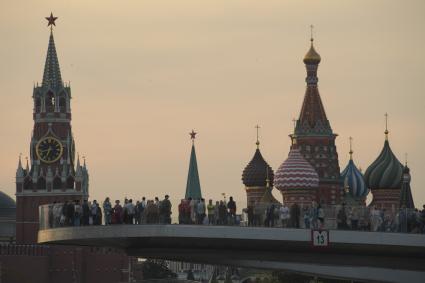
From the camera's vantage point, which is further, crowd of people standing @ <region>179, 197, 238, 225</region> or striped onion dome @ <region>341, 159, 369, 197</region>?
striped onion dome @ <region>341, 159, 369, 197</region>

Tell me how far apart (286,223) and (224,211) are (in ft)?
7.95

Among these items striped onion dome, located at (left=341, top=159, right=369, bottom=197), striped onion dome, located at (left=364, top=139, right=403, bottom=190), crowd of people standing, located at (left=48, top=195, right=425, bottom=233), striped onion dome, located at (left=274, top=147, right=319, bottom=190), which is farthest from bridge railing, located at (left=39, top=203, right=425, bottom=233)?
striped onion dome, located at (left=341, top=159, right=369, bottom=197)

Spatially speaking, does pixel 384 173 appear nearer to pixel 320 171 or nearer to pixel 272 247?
pixel 320 171

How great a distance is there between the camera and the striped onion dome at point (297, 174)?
179875 millimetres

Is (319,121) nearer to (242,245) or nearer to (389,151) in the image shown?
(389,151)

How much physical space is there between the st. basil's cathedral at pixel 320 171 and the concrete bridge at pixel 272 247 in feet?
329

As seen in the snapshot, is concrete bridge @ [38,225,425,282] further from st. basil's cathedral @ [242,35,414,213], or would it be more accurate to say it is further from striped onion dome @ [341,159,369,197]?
striped onion dome @ [341,159,369,197]

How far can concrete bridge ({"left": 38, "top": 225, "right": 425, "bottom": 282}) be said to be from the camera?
7275 centimetres

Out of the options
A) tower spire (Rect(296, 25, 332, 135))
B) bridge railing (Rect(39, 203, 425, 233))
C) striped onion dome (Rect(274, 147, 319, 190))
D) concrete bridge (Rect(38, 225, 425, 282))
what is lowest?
concrete bridge (Rect(38, 225, 425, 282))

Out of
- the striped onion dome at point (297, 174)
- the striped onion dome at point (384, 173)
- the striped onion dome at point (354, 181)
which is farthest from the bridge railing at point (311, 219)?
the striped onion dome at point (354, 181)

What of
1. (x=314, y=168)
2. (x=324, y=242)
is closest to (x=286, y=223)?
(x=324, y=242)

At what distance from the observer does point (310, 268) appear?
3100 inches

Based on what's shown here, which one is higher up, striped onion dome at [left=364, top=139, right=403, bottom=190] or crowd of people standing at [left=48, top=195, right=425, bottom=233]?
striped onion dome at [left=364, top=139, right=403, bottom=190]

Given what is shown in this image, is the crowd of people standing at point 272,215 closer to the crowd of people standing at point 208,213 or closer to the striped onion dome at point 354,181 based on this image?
the crowd of people standing at point 208,213
